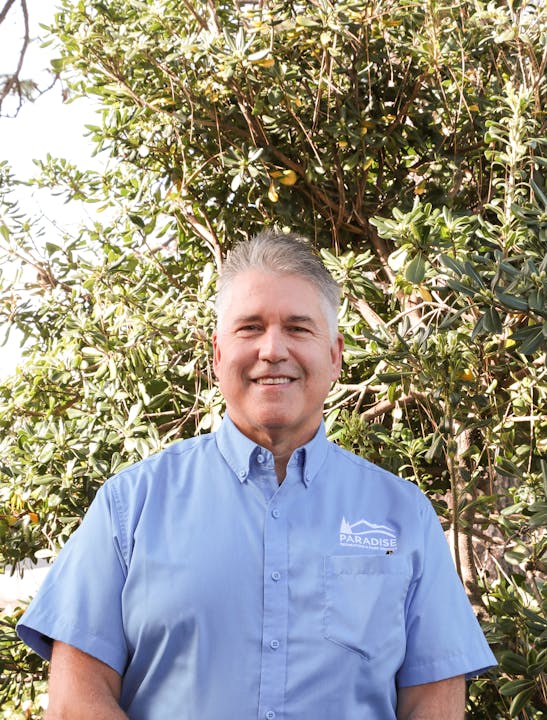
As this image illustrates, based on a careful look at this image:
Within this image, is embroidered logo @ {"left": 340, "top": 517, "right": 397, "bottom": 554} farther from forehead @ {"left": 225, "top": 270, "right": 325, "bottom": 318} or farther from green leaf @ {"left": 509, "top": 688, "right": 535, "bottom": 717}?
green leaf @ {"left": 509, "top": 688, "right": 535, "bottom": 717}

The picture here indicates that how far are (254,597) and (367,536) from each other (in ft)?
0.89

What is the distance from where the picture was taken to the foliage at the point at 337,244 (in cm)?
288

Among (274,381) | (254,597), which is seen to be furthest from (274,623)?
(274,381)

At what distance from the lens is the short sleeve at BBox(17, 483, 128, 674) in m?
1.66

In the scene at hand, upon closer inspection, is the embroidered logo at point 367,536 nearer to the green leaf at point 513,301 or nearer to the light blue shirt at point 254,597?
the light blue shirt at point 254,597

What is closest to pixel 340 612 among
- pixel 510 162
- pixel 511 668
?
pixel 511 668

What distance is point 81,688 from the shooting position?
1.64m

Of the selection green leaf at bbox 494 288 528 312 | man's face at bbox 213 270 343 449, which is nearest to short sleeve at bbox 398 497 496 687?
man's face at bbox 213 270 343 449

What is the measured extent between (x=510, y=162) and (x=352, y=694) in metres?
2.08

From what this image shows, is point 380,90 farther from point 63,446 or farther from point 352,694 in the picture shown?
point 352,694

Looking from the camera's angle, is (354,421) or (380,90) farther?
(380,90)

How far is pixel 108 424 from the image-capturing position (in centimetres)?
328

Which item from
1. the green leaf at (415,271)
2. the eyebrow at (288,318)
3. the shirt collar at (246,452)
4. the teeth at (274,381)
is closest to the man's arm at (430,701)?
the shirt collar at (246,452)

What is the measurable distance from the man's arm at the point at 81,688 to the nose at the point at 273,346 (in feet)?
2.18
